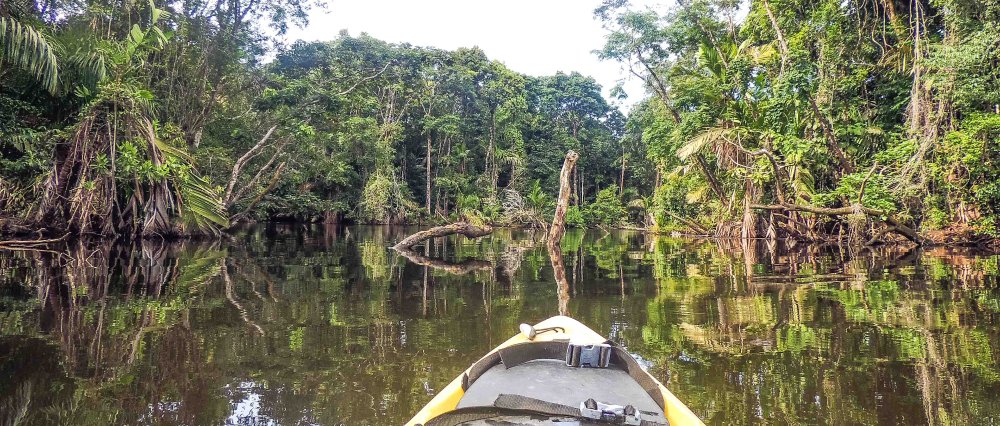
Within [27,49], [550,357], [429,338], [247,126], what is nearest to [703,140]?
[429,338]

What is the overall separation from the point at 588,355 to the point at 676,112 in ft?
53.0

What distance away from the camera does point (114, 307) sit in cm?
469

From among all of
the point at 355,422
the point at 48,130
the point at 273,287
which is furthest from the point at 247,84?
the point at 355,422

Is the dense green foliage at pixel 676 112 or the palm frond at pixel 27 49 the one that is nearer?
the palm frond at pixel 27 49

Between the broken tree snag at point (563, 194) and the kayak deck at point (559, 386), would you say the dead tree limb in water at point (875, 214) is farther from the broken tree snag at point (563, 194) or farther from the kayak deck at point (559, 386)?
the kayak deck at point (559, 386)

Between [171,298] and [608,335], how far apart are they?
398cm

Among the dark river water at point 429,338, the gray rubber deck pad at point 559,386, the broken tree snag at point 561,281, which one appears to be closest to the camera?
the gray rubber deck pad at point 559,386

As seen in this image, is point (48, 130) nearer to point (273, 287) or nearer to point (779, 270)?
point (273, 287)

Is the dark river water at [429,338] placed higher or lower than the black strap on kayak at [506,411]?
lower

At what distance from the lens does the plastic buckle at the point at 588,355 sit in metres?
2.35

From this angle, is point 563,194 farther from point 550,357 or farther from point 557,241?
point 550,357

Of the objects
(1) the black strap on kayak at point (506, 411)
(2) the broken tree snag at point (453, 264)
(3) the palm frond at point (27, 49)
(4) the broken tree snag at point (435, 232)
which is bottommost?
(1) the black strap on kayak at point (506, 411)

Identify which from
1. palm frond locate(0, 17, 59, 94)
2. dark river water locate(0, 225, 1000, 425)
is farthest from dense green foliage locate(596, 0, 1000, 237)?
palm frond locate(0, 17, 59, 94)

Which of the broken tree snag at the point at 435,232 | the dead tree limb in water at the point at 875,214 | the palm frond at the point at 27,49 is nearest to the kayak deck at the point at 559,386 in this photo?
the broken tree snag at the point at 435,232
